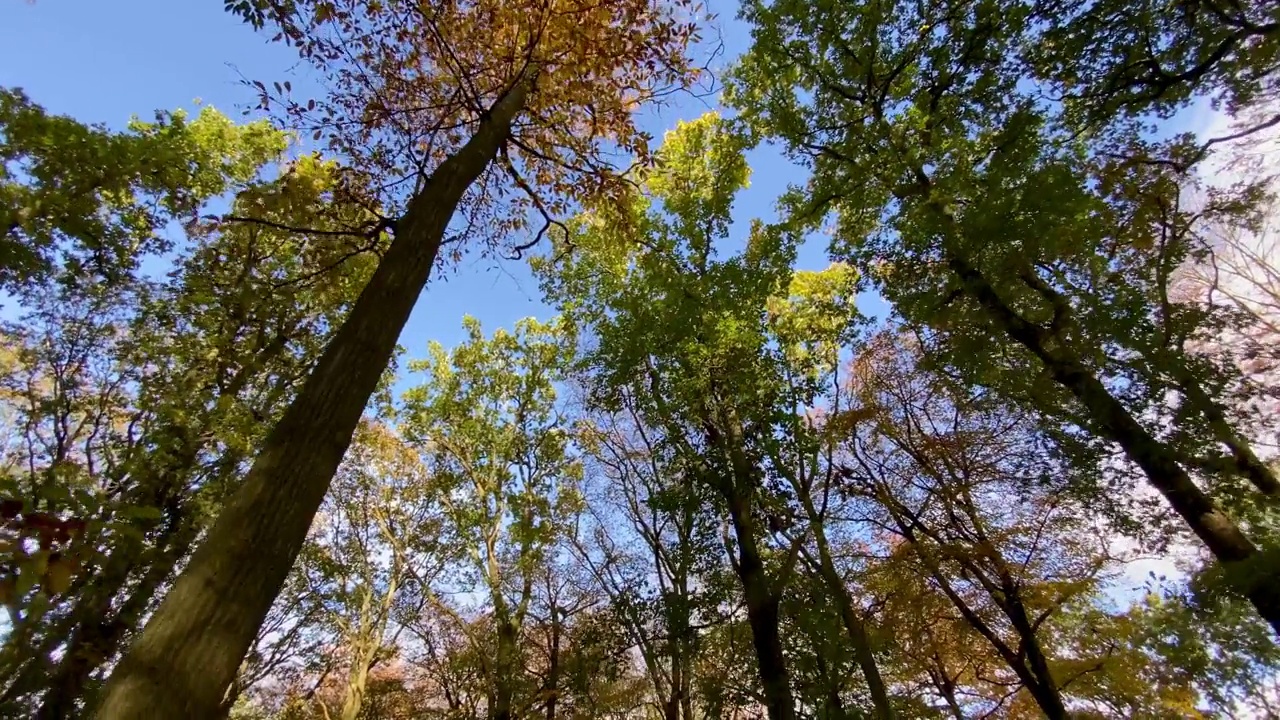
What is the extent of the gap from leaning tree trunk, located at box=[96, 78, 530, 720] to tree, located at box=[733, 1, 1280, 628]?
5.67 m

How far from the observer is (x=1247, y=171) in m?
6.61

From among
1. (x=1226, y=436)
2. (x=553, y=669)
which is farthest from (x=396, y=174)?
(x=553, y=669)

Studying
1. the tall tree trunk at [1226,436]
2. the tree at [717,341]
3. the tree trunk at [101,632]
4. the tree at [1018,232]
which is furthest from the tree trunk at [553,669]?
the tall tree trunk at [1226,436]

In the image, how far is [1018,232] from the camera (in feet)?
18.6

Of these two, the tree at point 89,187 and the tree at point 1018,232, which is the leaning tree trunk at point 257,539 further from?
the tree at point 1018,232

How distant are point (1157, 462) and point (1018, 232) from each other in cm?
238

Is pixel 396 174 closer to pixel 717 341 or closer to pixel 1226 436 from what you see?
pixel 717 341

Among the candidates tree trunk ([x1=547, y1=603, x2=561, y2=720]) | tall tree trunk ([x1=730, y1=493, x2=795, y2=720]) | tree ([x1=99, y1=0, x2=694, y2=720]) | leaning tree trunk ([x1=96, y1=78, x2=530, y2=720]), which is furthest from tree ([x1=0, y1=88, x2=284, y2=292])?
tree trunk ([x1=547, y1=603, x2=561, y2=720])

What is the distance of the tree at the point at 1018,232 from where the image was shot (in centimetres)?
559

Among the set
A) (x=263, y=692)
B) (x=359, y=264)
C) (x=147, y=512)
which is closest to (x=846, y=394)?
(x=359, y=264)

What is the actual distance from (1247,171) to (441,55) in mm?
8792

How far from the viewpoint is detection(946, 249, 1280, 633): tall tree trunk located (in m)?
4.32

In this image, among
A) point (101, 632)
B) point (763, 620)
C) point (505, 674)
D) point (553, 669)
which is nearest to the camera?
point (763, 620)

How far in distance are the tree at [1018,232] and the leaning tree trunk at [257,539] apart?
18.6 feet
